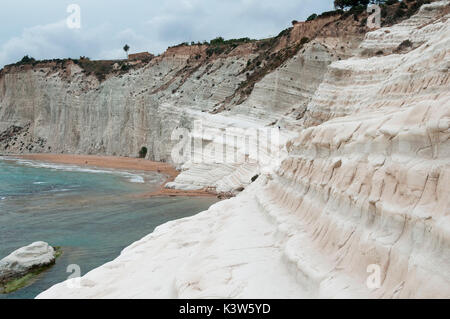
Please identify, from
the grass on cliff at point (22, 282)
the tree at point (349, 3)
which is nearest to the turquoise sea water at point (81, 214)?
the grass on cliff at point (22, 282)

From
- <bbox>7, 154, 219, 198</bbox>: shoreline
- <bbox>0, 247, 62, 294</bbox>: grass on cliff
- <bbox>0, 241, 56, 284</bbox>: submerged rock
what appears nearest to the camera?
<bbox>0, 247, 62, 294</bbox>: grass on cliff

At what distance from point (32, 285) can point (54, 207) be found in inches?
491

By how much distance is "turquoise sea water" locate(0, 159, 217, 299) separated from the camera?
45.0 ft

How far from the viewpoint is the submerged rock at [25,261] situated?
11836 millimetres

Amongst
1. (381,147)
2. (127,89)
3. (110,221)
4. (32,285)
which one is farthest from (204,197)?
(127,89)

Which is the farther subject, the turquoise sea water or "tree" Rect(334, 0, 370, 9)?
"tree" Rect(334, 0, 370, 9)

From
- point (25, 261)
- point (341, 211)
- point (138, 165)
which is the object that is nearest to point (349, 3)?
point (138, 165)

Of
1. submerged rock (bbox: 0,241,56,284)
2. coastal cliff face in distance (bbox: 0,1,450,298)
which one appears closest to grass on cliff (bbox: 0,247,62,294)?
submerged rock (bbox: 0,241,56,284)

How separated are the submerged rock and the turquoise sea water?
0.40 metres

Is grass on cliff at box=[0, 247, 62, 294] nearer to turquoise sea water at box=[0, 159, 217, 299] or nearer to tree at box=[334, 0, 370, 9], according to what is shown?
turquoise sea water at box=[0, 159, 217, 299]

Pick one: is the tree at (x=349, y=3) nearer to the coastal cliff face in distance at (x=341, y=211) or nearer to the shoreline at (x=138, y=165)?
the coastal cliff face in distance at (x=341, y=211)

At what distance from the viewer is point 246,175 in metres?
25.7

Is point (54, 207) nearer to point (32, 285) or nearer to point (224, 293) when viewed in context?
point (32, 285)
